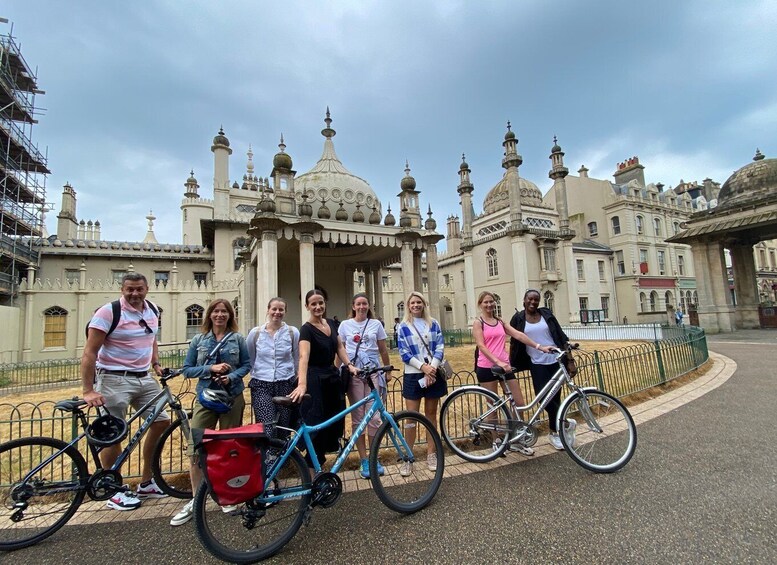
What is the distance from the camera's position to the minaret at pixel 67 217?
31156mm

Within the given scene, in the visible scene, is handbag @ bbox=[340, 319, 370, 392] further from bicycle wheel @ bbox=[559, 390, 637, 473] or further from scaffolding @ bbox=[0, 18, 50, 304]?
scaffolding @ bbox=[0, 18, 50, 304]

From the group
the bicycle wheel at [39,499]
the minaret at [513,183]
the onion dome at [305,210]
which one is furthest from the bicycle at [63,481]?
the minaret at [513,183]

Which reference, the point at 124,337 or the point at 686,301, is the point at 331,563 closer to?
the point at 124,337

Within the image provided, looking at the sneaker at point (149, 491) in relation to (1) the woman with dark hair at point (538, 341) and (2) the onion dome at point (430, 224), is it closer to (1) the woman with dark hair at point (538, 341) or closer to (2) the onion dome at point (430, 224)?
(1) the woman with dark hair at point (538, 341)

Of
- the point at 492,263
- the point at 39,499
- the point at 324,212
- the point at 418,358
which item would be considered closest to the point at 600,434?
the point at 418,358

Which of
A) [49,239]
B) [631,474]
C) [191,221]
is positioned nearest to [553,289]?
[631,474]

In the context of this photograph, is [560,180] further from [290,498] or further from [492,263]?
[290,498]

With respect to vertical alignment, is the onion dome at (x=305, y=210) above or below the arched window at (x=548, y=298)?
above

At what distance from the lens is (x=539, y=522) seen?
296 centimetres

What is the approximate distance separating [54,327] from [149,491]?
26.4 meters

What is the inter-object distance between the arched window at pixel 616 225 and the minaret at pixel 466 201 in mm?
16365

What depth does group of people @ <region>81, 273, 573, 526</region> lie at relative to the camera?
340 centimetres

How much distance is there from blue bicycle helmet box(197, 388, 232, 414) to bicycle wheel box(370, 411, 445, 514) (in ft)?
4.68

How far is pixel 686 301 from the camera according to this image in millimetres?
39562
